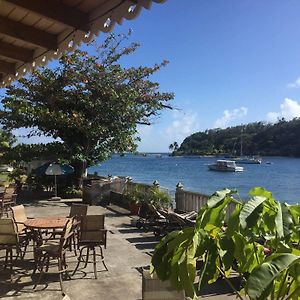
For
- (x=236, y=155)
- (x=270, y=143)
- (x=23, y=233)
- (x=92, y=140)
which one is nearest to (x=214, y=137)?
(x=236, y=155)

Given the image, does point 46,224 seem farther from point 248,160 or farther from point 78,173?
point 248,160

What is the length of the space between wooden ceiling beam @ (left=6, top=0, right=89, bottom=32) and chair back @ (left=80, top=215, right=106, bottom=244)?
4.66 meters

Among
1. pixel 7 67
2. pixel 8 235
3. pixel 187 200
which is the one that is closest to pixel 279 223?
pixel 7 67

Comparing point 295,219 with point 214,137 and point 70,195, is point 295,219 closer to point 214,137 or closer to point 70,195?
point 70,195

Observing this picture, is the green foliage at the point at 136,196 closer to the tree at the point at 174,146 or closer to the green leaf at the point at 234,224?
the green leaf at the point at 234,224

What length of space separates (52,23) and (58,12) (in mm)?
300

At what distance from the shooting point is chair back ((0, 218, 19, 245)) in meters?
6.96

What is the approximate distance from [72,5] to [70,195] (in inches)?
695

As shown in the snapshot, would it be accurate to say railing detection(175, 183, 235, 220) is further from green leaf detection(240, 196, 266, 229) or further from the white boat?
the white boat

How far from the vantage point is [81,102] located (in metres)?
19.2

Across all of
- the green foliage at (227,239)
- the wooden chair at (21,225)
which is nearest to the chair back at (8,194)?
the wooden chair at (21,225)

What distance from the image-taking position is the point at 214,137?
145m

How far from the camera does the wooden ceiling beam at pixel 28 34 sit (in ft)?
11.2

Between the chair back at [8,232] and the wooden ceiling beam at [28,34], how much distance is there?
13.6 ft
